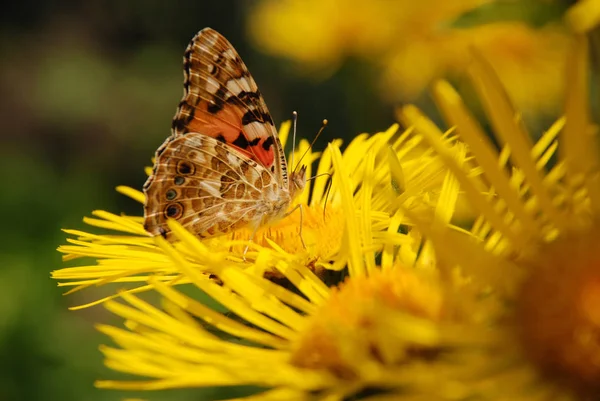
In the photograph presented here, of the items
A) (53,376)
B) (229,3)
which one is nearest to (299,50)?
(53,376)

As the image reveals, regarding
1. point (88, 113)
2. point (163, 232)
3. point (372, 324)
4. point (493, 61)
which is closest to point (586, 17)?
point (372, 324)

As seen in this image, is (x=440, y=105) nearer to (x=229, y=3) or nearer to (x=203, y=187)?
(x=203, y=187)

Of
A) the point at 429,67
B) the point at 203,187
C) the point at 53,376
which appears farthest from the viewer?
the point at 53,376

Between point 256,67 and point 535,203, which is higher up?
point 256,67

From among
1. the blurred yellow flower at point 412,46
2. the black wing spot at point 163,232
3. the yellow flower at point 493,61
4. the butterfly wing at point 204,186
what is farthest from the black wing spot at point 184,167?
the yellow flower at point 493,61

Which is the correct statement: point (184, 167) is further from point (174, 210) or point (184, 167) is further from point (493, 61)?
point (493, 61)

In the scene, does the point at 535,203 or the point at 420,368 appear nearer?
the point at 420,368

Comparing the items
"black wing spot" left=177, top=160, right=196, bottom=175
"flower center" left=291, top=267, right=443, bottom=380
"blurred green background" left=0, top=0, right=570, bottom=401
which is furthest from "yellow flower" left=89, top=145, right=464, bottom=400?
"black wing spot" left=177, top=160, right=196, bottom=175
